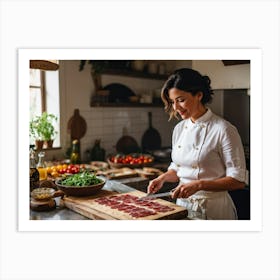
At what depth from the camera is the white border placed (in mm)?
1557

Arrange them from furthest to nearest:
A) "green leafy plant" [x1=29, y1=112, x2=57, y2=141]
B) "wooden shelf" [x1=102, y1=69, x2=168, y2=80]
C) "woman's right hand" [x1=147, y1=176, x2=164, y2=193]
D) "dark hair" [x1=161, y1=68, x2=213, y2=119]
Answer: "wooden shelf" [x1=102, y1=69, x2=168, y2=80] < "green leafy plant" [x1=29, y1=112, x2=57, y2=141] < "woman's right hand" [x1=147, y1=176, x2=164, y2=193] < "dark hair" [x1=161, y1=68, x2=213, y2=119]

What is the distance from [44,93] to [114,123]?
84 centimetres

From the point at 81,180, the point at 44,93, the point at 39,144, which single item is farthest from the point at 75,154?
the point at 81,180

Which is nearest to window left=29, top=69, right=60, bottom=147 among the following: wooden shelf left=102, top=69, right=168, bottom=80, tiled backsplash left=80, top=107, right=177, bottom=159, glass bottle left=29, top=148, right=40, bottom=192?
tiled backsplash left=80, top=107, right=177, bottom=159

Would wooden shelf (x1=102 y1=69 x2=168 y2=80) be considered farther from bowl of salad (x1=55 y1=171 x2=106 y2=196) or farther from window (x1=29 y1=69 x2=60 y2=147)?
bowl of salad (x1=55 y1=171 x2=106 y2=196)

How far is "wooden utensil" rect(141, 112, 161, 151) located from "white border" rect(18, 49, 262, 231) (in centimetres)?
143

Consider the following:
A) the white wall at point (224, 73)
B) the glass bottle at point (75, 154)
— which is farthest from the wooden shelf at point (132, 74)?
the white wall at point (224, 73)

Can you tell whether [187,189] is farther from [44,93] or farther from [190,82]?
[44,93]

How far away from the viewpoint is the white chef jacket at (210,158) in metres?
1.57

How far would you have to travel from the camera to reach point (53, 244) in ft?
5.28
